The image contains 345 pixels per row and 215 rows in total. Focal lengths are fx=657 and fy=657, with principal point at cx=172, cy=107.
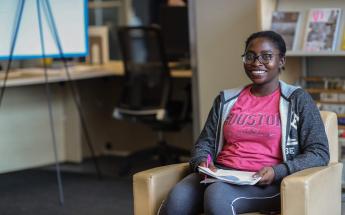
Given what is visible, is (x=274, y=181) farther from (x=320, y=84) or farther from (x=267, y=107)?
(x=320, y=84)

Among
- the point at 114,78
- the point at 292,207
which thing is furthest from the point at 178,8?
the point at 292,207

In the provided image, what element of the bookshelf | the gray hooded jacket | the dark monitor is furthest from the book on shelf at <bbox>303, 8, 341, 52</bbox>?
the dark monitor

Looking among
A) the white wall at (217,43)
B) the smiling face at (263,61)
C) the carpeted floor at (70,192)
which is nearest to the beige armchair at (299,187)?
the smiling face at (263,61)

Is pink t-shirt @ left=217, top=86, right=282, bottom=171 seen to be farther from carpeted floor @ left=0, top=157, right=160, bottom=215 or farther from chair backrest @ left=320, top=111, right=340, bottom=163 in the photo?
carpeted floor @ left=0, top=157, right=160, bottom=215

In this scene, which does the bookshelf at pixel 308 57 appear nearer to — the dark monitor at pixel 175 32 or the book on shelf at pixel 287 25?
the book on shelf at pixel 287 25

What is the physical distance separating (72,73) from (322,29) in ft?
7.59

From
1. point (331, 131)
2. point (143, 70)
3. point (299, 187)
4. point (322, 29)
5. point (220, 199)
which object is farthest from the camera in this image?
point (143, 70)

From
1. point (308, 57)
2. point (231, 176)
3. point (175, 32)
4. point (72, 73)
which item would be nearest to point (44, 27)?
point (72, 73)

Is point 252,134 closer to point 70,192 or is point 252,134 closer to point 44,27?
point 44,27

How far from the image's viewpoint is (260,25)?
3.88 metres

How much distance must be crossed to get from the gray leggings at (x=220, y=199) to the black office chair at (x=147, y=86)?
95.4 inches

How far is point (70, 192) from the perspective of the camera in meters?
4.66

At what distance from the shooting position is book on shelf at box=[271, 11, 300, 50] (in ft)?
12.8

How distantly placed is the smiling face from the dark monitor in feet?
8.77
